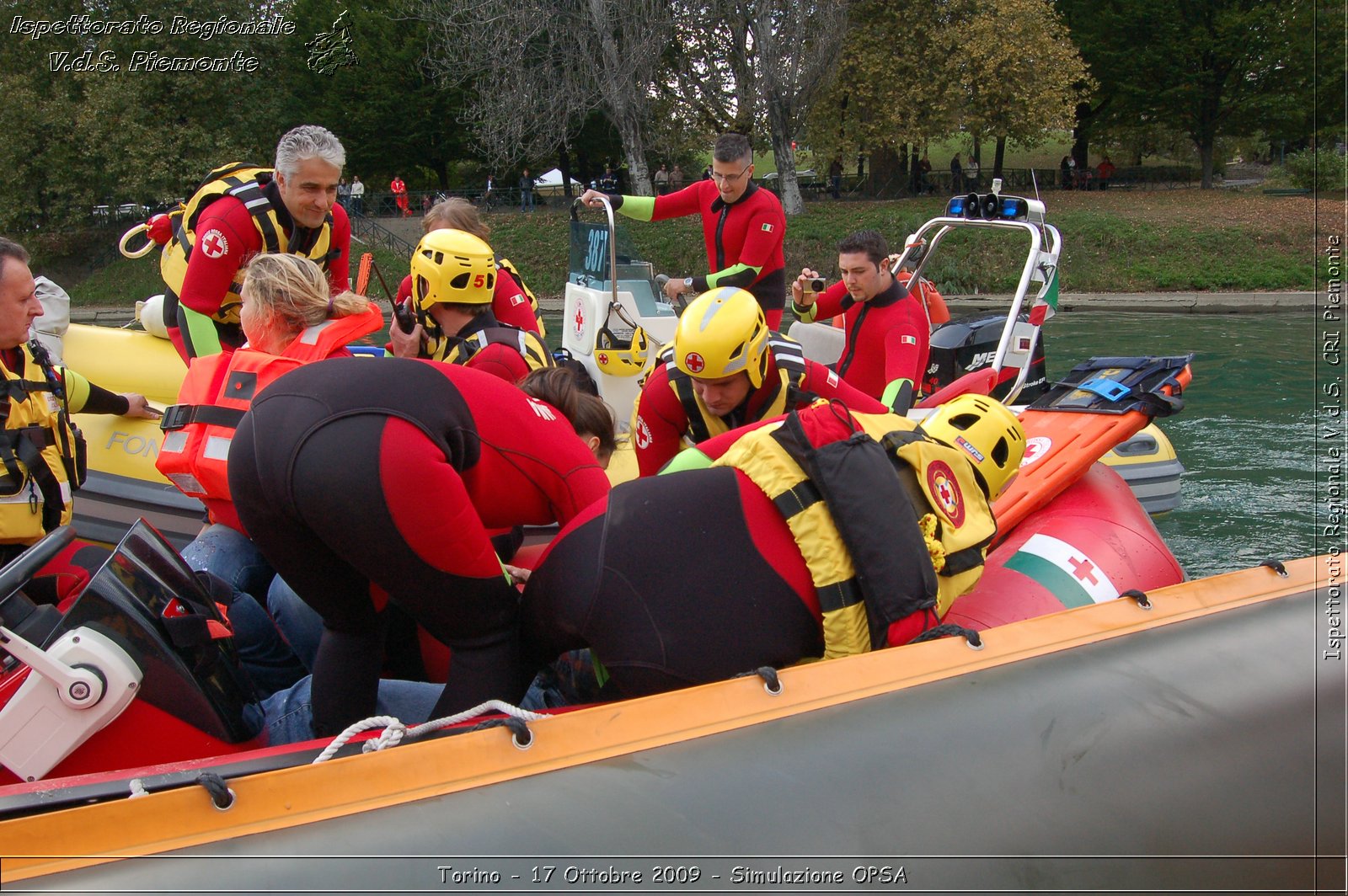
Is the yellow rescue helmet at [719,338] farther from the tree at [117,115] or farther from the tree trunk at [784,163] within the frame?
the tree at [117,115]

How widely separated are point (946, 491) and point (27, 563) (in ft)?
5.78

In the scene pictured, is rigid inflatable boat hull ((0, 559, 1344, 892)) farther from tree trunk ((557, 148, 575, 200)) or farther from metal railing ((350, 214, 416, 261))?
tree trunk ((557, 148, 575, 200))

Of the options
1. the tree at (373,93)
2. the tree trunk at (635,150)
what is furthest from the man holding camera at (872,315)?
the tree at (373,93)

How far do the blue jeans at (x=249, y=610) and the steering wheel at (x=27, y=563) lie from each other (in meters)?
0.41

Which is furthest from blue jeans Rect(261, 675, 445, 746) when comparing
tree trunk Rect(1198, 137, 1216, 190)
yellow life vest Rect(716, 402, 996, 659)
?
tree trunk Rect(1198, 137, 1216, 190)

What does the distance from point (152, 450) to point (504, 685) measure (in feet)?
10.5

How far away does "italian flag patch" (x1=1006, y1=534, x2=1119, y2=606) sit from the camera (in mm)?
3059

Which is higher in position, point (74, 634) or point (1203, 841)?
point (74, 634)

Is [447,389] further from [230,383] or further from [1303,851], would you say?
[1303,851]

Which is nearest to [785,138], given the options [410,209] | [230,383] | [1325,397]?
[410,209]

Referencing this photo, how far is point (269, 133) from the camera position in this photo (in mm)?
24156

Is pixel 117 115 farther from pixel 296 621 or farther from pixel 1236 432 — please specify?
pixel 296 621

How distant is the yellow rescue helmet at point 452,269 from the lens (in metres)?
3.49

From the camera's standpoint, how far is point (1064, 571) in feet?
10.3
